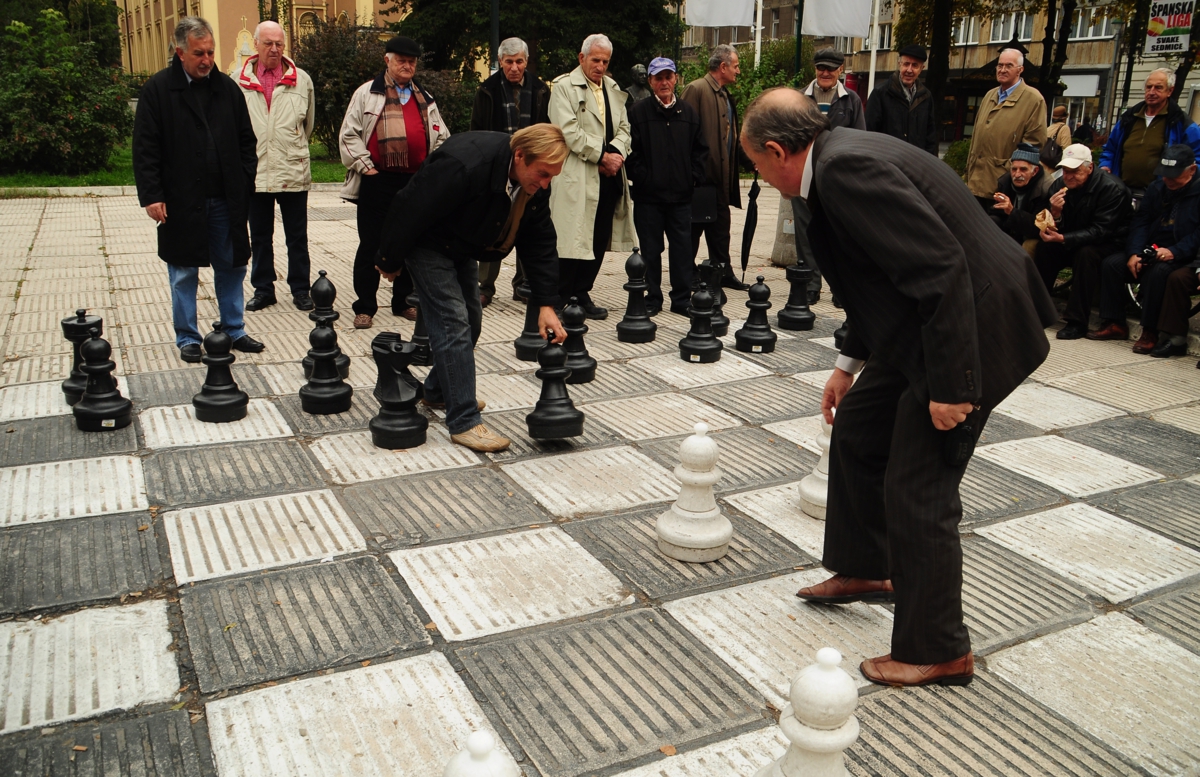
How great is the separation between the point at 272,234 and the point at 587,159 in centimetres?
265

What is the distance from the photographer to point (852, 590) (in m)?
3.36

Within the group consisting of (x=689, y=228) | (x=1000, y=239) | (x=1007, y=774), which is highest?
(x=1000, y=239)

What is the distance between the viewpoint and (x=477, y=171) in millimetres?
4445

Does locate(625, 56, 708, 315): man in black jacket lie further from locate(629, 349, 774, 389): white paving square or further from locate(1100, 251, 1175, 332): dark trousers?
locate(1100, 251, 1175, 332): dark trousers

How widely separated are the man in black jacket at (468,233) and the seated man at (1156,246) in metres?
4.84

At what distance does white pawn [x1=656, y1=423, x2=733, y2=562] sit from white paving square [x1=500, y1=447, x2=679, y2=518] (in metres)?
0.57

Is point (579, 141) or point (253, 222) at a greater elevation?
point (579, 141)

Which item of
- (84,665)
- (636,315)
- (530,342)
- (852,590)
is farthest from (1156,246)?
(84,665)

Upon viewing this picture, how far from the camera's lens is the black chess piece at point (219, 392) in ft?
16.8

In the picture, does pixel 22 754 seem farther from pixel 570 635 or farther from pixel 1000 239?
pixel 1000 239

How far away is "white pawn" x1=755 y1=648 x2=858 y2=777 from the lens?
198 cm

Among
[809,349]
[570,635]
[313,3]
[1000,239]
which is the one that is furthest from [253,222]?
[313,3]

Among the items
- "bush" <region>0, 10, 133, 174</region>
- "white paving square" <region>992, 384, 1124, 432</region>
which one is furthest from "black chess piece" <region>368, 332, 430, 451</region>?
"bush" <region>0, 10, 133, 174</region>

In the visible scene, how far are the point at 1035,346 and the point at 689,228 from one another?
5191mm
